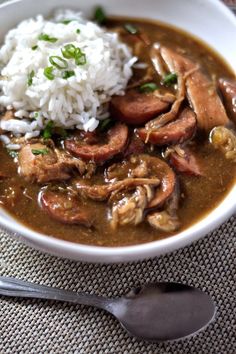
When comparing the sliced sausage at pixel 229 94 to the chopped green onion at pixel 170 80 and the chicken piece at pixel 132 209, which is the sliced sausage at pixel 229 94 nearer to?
the chopped green onion at pixel 170 80

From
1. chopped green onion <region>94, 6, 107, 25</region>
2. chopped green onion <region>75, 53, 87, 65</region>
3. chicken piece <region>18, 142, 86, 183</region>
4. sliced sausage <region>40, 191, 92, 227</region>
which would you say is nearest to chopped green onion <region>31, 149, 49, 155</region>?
chicken piece <region>18, 142, 86, 183</region>

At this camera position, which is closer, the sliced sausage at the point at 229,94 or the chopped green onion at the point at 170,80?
the sliced sausage at the point at 229,94

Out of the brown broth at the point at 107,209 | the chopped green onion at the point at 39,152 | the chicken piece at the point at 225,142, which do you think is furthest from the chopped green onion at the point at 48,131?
the chicken piece at the point at 225,142

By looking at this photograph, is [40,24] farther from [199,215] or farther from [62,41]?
[199,215]

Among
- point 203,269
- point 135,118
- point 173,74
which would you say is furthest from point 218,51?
point 203,269

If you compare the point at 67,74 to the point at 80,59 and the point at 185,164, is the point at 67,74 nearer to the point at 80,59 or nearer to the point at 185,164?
the point at 80,59

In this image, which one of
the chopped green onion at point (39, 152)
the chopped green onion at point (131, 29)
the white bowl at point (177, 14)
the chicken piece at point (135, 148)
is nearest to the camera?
the chopped green onion at point (39, 152)

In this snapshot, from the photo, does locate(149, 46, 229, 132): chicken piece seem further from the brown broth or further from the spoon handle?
the spoon handle

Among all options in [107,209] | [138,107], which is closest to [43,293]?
[107,209]
